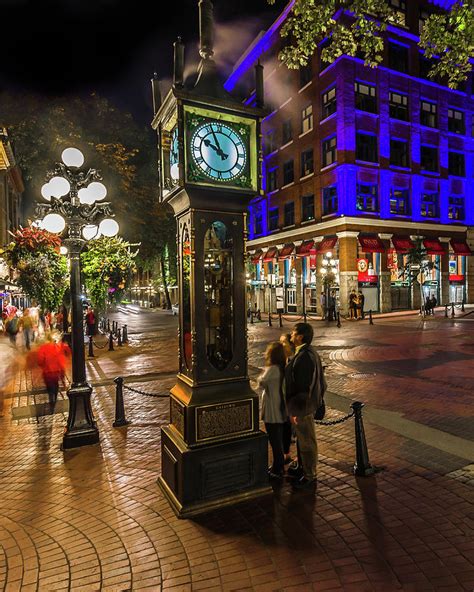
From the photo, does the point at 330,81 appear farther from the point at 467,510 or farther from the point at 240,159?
the point at 467,510

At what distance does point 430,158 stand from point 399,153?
3765 millimetres

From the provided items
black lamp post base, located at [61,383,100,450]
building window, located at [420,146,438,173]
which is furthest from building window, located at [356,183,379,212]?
black lamp post base, located at [61,383,100,450]

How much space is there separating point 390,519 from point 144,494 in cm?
277

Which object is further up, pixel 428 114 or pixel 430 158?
pixel 428 114

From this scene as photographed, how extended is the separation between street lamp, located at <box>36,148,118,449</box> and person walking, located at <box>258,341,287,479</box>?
10.7 feet

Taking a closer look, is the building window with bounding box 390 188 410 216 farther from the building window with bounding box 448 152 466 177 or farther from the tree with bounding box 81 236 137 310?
the tree with bounding box 81 236 137 310

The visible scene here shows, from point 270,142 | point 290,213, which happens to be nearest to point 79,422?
point 290,213

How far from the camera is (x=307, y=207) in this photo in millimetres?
35750

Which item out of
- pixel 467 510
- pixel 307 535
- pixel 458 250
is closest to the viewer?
pixel 307 535

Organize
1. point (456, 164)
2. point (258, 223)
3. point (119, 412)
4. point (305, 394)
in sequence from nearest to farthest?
point (305, 394), point (119, 412), point (456, 164), point (258, 223)

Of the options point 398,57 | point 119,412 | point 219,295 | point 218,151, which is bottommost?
point 119,412

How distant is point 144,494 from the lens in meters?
4.88

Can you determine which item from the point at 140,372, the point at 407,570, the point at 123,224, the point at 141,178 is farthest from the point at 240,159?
the point at 141,178

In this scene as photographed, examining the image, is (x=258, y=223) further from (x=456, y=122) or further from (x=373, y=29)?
(x=373, y=29)
